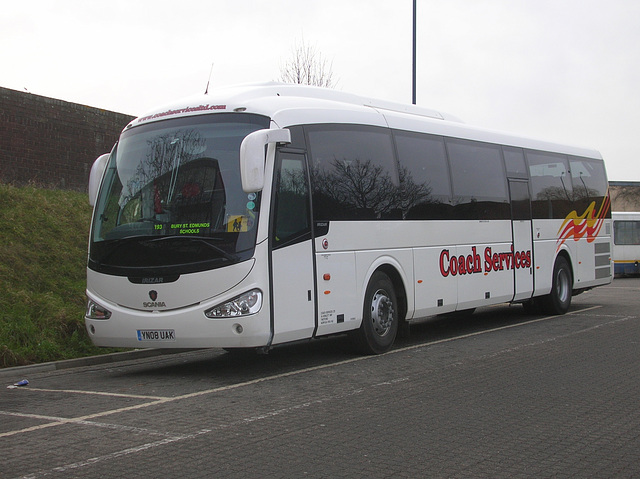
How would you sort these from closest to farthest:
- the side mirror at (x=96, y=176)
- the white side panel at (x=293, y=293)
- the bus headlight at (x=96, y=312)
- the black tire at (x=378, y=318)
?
the white side panel at (x=293, y=293), the bus headlight at (x=96, y=312), the side mirror at (x=96, y=176), the black tire at (x=378, y=318)

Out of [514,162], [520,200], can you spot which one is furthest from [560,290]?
[514,162]

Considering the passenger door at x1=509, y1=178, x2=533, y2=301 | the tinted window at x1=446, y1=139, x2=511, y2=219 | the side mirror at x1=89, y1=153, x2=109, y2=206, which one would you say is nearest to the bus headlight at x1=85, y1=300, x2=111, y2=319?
the side mirror at x1=89, y1=153, x2=109, y2=206

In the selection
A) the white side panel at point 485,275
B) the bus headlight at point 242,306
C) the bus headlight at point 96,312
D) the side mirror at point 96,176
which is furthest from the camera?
the white side panel at point 485,275

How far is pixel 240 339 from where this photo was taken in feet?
30.6

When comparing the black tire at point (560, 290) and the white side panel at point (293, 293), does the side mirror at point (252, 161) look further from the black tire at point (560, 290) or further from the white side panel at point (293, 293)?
the black tire at point (560, 290)

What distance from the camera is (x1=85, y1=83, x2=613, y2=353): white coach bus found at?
950 cm

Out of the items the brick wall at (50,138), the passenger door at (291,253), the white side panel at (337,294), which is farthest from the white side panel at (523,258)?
the brick wall at (50,138)

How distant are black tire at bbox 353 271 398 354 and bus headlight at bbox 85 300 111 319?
3313 millimetres

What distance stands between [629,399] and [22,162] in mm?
15324

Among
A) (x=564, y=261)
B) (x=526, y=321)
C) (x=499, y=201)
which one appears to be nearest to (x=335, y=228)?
(x=499, y=201)

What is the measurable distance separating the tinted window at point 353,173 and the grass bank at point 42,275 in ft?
14.5

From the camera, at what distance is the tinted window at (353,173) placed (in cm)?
1069

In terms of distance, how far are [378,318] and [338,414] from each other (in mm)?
4077

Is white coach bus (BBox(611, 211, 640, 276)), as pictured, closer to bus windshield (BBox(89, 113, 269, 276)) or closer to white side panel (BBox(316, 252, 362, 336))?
white side panel (BBox(316, 252, 362, 336))
